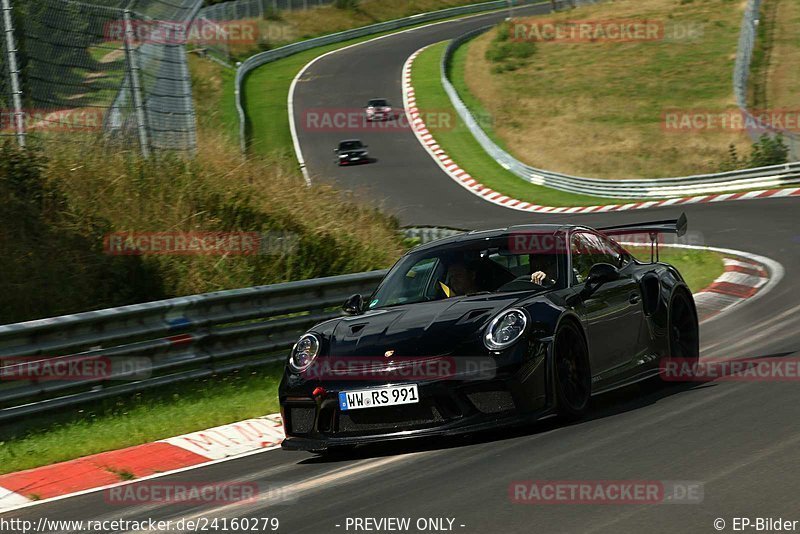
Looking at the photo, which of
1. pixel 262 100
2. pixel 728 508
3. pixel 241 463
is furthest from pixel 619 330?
pixel 262 100

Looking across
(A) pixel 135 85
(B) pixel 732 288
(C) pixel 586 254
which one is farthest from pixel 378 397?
(B) pixel 732 288

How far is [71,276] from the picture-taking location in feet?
38.0

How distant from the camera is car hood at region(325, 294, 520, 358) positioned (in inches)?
283

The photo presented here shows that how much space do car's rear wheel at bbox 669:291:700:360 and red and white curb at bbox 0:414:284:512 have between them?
3184 millimetres

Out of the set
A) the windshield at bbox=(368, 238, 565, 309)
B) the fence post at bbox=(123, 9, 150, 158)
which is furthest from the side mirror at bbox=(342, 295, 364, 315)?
the fence post at bbox=(123, 9, 150, 158)

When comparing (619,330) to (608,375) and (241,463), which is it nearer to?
(608,375)

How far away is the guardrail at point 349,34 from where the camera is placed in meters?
58.1

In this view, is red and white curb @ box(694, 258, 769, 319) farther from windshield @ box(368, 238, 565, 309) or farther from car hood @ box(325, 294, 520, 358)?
car hood @ box(325, 294, 520, 358)

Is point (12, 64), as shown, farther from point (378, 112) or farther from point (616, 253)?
point (378, 112)

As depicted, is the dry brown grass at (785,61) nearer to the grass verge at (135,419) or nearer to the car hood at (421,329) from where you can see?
the grass verge at (135,419)

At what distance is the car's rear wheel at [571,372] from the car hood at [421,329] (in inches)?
16.4

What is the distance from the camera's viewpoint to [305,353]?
25.3 ft

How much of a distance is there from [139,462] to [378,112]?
41.6 m

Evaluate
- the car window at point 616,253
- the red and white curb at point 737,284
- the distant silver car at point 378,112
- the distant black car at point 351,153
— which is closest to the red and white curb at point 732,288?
the red and white curb at point 737,284
